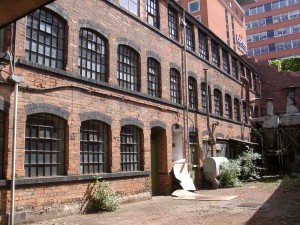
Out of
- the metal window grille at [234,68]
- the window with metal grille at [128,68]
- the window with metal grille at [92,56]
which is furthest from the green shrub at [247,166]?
the window with metal grille at [92,56]

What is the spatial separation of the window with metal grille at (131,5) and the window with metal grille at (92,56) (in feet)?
7.26

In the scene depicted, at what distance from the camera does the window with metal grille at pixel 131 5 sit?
13406 millimetres

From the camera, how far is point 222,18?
35.1m

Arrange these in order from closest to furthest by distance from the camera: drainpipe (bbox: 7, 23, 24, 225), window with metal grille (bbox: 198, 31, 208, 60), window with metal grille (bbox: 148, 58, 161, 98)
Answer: drainpipe (bbox: 7, 23, 24, 225) < window with metal grille (bbox: 148, 58, 161, 98) < window with metal grille (bbox: 198, 31, 208, 60)

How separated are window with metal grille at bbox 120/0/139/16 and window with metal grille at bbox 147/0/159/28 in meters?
0.94

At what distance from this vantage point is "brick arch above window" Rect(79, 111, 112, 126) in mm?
10570

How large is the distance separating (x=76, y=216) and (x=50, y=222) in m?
1.05

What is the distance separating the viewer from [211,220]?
8625 mm

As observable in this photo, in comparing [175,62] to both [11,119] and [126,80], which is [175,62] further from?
[11,119]

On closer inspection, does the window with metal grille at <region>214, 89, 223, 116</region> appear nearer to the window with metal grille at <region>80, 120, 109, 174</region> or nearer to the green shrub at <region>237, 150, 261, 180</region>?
the green shrub at <region>237, 150, 261, 180</region>

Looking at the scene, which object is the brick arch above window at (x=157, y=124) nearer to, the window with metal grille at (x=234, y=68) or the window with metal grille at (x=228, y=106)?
the window with metal grille at (x=228, y=106)

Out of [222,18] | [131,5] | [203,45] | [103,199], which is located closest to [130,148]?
[103,199]

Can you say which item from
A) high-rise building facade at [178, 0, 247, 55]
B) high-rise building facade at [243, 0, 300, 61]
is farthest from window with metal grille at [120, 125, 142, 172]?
high-rise building facade at [243, 0, 300, 61]

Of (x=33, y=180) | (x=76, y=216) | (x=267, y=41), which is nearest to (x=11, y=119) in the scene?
(x=33, y=180)
